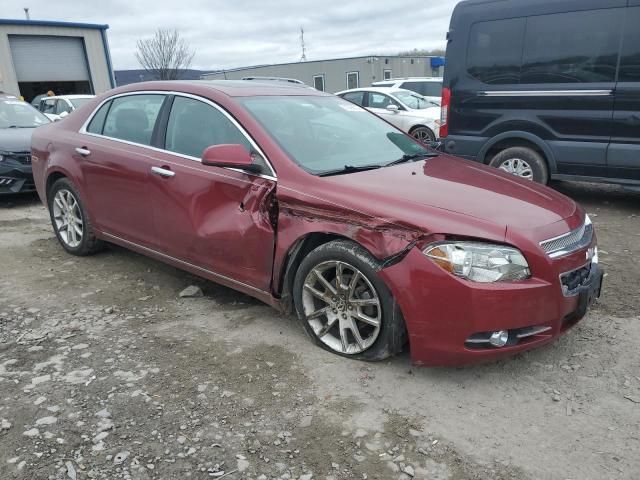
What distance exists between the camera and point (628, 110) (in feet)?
18.7

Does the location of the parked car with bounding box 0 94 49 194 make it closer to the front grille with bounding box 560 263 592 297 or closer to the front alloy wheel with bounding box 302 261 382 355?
the front alloy wheel with bounding box 302 261 382 355

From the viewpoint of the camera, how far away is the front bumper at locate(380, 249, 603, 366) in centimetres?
264

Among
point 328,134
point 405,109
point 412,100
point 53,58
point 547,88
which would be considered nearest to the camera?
point 328,134

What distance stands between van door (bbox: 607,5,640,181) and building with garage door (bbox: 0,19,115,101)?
20.9m

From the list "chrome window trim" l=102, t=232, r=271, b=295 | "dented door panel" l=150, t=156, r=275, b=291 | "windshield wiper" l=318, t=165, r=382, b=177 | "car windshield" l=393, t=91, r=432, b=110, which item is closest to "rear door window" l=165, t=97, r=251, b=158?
"dented door panel" l=150, t=156, r=275, b=291

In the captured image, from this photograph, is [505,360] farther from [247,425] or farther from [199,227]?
[199,227]

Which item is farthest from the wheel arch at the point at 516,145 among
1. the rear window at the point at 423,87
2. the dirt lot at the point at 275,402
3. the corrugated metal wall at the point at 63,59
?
the corrugated metal wall at the point at 63,59

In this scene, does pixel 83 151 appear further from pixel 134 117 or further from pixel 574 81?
pixel 574 81

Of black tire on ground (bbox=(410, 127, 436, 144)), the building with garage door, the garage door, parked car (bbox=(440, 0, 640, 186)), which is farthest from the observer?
the garage door

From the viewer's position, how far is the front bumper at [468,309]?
2645 mm

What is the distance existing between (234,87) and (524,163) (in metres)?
4.09

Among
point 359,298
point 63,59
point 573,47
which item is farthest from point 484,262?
point 63,59

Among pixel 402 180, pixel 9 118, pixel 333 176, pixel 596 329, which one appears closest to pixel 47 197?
pixel 333 176

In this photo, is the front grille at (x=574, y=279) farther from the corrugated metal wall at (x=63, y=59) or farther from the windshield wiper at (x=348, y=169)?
the corrugated metal wall at (x=63, y=59)
